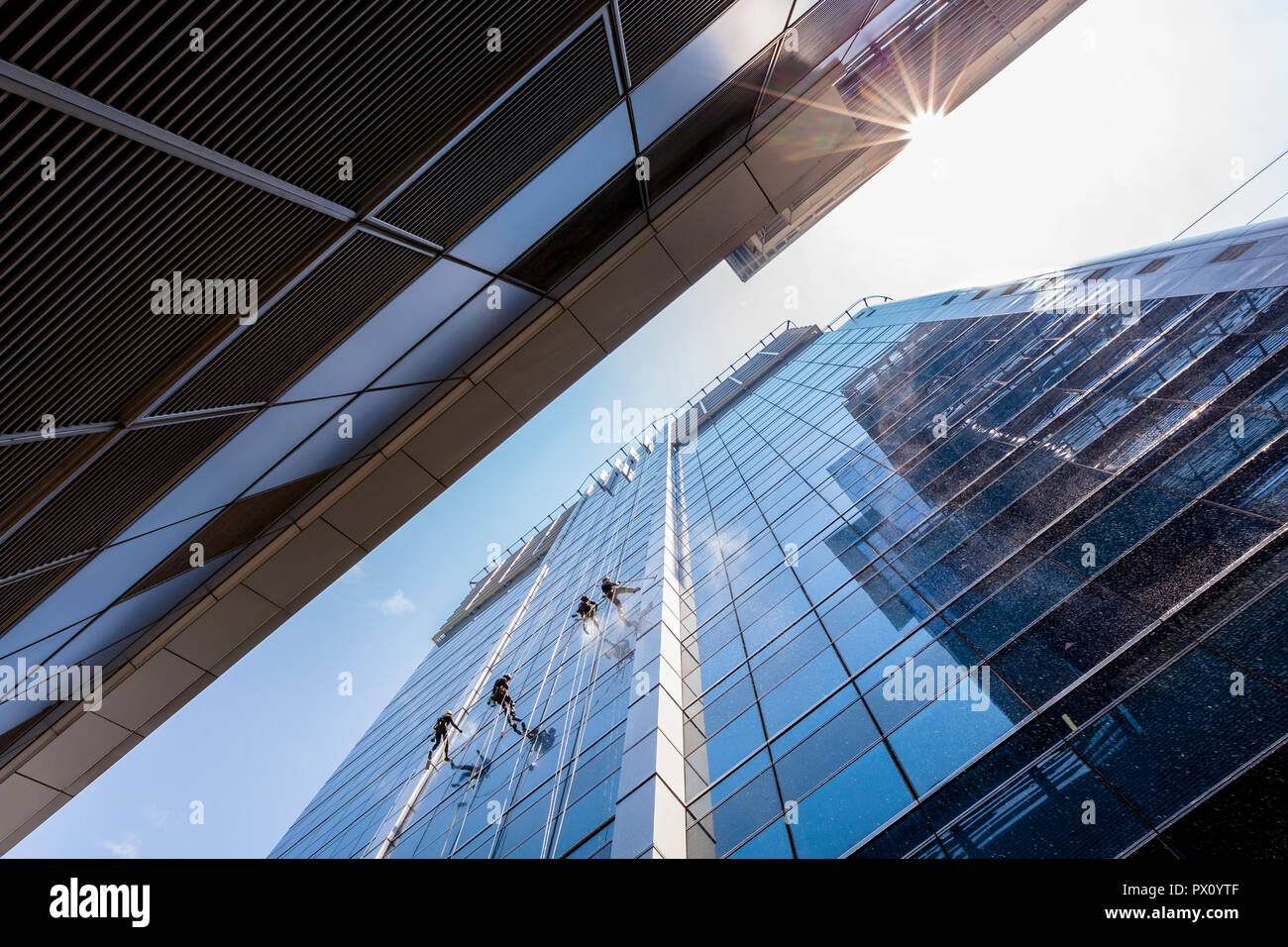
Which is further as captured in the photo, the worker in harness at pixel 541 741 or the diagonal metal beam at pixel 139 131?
the worker in harness at pixel 541 741

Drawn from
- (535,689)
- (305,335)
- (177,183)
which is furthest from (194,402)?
(535,689)

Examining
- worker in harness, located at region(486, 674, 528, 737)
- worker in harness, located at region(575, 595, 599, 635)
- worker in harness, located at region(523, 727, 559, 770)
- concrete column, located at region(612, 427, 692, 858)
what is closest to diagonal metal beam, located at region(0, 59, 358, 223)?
concrete column, located at region(612, 427, 692, 858)

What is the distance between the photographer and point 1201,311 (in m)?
9.74

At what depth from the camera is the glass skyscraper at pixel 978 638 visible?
4.84 meters

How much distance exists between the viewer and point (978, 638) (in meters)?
6.85

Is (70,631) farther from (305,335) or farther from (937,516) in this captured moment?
(937,516)

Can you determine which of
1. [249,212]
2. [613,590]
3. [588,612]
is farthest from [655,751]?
[588,612]

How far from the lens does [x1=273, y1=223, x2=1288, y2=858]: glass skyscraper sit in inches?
190

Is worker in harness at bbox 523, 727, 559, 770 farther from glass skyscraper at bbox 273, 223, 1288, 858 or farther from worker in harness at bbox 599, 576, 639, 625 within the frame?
worker in harness at bbox 599, 576, 639, 625

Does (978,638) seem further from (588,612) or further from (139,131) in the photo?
(588,612)

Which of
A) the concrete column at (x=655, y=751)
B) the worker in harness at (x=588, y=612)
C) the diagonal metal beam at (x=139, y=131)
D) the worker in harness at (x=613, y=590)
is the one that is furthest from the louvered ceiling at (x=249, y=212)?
the worker in harness at (x=588, y=612)

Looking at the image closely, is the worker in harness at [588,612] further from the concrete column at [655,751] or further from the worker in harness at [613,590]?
the concrete column at [655,751]

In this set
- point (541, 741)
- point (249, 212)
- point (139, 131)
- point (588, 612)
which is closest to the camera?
point (139, 131)

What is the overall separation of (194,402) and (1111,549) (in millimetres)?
9162
